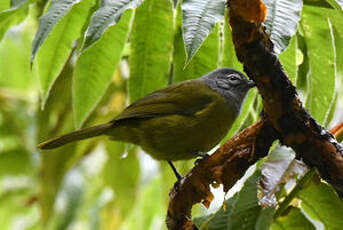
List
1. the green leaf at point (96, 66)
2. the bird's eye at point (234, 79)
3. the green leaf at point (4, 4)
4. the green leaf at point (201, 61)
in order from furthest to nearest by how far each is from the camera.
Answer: the bird's eye at point (234, 79) → the green leaf at point (4, 4) → the green leaf at point (96, 66) → the green leaf at point (201, 61)

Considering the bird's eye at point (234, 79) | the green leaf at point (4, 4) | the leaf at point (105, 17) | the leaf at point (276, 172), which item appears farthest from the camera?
the bird's eye at point (234, 79)

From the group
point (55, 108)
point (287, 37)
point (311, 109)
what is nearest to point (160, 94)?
point (55, 108)

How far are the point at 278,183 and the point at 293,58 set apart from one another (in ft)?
1.61

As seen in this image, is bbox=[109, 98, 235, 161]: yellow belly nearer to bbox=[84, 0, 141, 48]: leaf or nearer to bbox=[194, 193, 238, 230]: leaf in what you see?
bbox=[194, 193, 238, 230]: leaf

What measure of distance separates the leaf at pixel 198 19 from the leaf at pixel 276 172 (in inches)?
24.8

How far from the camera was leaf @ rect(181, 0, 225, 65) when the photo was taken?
6.85 ft

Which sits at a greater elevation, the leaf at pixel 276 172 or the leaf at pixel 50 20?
the leaf at pixel 50 20

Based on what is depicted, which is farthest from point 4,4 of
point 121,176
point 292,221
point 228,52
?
point 292,221

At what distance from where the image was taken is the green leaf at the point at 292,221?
2.46 meters

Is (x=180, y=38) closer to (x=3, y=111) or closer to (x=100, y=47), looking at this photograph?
(x=100, y=47)

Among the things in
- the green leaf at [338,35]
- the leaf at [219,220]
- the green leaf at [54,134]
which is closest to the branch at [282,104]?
the leaf at [219,220]

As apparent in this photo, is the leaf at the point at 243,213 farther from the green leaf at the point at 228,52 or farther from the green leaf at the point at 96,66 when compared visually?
the green leaf at the point at 96,66

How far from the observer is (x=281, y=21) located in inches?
84.4

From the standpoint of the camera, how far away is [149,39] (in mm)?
2826
